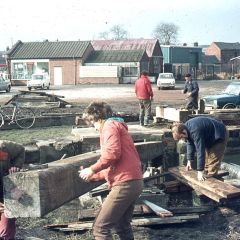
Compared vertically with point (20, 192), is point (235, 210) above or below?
below

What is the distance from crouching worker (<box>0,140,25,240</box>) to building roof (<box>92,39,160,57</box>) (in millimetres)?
58428

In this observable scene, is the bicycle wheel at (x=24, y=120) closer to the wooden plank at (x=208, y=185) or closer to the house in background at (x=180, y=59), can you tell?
the wooden plank at (x=208, y=185)

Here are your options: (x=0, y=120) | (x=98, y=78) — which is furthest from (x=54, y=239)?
(x=98, y=78)

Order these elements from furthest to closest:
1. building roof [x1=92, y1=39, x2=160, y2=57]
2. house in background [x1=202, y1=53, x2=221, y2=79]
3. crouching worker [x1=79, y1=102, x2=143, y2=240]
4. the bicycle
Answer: house in background [x1=202, y1=53, x2=221, y2=79] → building roof [x1=92, y1=39, x2=160, y2=57] → the bicycle → crouching worker [x1=79, y1=102, x2=143, y2=240]

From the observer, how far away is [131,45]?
64812 mm

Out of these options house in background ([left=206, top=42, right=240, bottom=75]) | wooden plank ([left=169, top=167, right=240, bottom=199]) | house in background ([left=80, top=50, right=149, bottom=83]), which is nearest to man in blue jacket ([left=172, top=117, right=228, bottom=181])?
wooden plank ([left=169, top=167, right=240, bottom=199])

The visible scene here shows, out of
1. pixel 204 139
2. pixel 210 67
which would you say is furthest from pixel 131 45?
pixel 204 139

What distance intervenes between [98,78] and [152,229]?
51.0 metres

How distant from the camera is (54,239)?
20.5ft

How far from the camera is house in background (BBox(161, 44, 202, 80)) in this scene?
68062 millimetres

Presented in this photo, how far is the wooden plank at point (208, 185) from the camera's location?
6.72m

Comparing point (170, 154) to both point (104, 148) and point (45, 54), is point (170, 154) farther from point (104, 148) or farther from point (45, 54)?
point (45, 54)

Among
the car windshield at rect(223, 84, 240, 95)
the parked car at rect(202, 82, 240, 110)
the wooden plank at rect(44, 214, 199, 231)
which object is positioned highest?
the car windshield at rect(223, 84, 240, 95)

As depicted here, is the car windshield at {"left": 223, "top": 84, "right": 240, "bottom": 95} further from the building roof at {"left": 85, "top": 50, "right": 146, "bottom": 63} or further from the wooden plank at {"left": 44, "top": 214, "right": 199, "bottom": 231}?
the building roof at {"left": 85, "top": 50, "right": 146, "bottom": 63}
